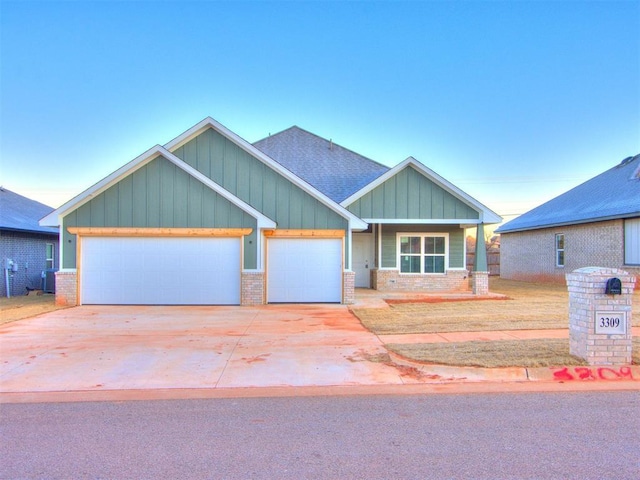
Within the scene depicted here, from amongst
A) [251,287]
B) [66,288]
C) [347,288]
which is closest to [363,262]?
[347,288]

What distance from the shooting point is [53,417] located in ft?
16.2

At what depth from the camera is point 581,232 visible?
21.4 meters

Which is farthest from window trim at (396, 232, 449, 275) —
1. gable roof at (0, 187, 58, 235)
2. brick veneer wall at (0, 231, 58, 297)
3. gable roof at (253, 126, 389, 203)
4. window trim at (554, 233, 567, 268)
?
brick veneer wall at (0, 231, 58, 297)

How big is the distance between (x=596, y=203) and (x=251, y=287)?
17118mm

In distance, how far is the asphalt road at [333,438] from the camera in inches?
145

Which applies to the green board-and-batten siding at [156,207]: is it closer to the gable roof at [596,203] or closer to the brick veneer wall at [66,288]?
the brick veneer wall at [66,288]

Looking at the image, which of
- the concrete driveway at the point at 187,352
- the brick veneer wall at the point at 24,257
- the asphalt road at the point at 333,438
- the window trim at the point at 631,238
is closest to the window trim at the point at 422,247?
the window trim at the point at 631,238

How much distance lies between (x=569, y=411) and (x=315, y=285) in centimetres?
989

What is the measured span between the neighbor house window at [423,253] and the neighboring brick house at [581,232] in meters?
7.22

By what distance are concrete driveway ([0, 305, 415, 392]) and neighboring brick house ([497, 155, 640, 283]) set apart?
14.0 m

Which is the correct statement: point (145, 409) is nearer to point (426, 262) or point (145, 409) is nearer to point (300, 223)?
point (300, 223)

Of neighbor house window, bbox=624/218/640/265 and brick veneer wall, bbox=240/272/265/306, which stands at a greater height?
neighbor house window, bbox=624/218/640/265

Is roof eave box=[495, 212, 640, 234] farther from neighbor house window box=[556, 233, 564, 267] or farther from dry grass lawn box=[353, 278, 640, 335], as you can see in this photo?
dry grass lawn box=[353, 278, 640, 335]

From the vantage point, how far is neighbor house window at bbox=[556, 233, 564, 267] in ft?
76.0
